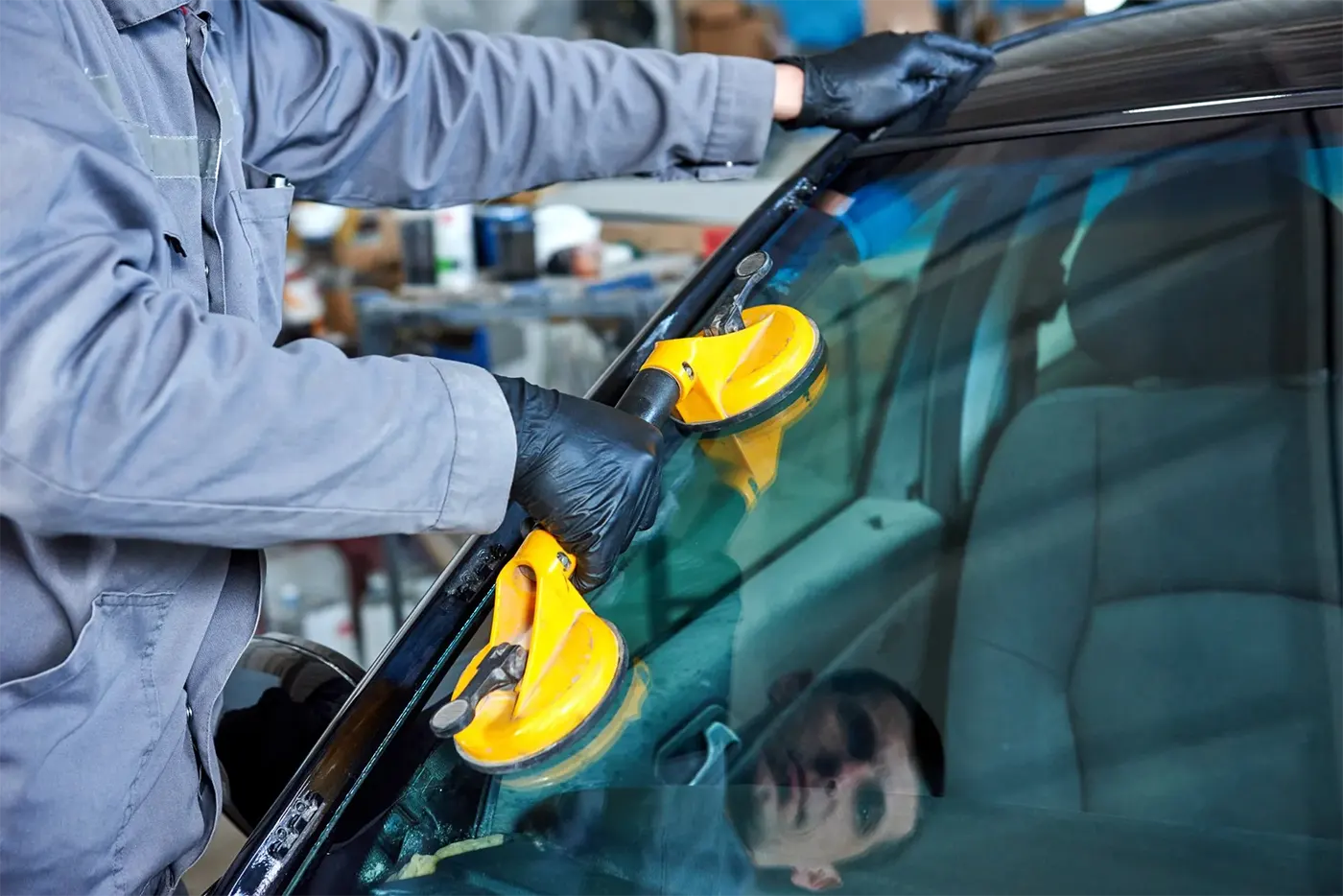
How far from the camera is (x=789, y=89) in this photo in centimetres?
124

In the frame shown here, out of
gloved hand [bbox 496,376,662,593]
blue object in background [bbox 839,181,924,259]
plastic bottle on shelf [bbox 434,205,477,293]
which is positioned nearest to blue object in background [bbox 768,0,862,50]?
plastic bottle on shelf [bbox 434,205,477,293]

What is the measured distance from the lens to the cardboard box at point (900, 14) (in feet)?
10.5

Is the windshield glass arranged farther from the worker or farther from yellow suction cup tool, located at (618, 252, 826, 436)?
the worker

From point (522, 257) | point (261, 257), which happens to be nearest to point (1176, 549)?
point (261, 257)

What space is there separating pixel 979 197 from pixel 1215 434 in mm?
323

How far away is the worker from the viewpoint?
0.69 metres

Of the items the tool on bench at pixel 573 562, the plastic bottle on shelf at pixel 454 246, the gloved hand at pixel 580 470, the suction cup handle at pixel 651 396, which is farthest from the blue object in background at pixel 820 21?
the gloved hand at pixel 580 470

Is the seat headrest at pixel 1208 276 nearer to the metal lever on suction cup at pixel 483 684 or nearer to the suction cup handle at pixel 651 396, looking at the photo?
the suction cup handle at pixel 651 396

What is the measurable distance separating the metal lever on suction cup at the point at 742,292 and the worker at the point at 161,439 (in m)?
0.17

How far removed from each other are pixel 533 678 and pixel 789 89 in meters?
0.76

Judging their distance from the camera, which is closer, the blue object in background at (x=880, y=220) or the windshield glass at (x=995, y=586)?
the windshield glass at (x=995, y=586)

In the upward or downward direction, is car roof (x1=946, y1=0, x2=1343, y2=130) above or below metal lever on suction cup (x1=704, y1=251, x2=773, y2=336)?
above

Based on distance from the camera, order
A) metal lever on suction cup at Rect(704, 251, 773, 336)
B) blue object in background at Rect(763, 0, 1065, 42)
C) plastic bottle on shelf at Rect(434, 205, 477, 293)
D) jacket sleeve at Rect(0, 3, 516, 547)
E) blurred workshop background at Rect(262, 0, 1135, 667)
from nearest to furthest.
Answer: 1. jacket sleeve at Rect(0, 3, 516, 547)
2. metal lever on suction cup at Rect(704, 251, 773, 336)
3. blurred workshop background at Rect(262, 0, 1135, 667)
4. plastic bottle on shelf at Rect(434, 205, 477, 293)
5. blue object in background at Rect(763, 0, 1065, 42)

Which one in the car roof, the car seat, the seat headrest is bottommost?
the car seat
